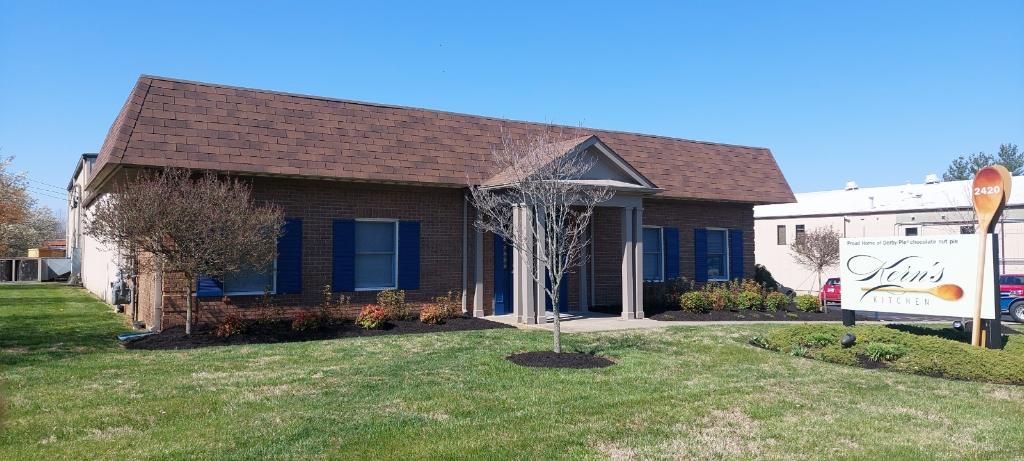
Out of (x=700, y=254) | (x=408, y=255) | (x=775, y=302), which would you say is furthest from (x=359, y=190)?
(x=775, y=302)

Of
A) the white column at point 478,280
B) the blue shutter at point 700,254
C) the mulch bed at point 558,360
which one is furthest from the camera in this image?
the blue shutter at point 700,254

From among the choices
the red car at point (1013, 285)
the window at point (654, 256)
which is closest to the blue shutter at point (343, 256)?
the window at point (654, 256)

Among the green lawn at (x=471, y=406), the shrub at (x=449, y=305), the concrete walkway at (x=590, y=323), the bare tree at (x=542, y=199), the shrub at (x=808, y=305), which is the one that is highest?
the bare tree at (x=542, y=199)

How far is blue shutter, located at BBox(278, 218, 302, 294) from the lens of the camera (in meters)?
13.5

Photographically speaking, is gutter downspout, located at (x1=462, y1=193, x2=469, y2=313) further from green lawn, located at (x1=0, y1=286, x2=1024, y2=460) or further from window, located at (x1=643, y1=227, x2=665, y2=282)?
window, located at (x1=643, y1=227, x2=665, y2=282)

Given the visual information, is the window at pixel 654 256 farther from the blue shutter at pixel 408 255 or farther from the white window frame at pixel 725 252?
the blue shutter at pixel 408 255

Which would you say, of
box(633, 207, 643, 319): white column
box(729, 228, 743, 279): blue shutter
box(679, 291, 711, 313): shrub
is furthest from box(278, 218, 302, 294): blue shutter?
box(729, 228, 743, 279): blue shutter

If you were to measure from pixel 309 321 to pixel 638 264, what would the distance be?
23.5 ft

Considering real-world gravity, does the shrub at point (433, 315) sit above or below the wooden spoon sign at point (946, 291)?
below

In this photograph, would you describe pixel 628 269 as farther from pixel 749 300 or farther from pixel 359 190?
pixel 359 190

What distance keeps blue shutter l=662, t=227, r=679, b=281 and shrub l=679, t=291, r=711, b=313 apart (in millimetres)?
1420

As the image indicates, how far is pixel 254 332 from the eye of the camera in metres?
12.4

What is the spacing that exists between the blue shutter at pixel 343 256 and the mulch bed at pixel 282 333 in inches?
38.7

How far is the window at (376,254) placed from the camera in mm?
14539
